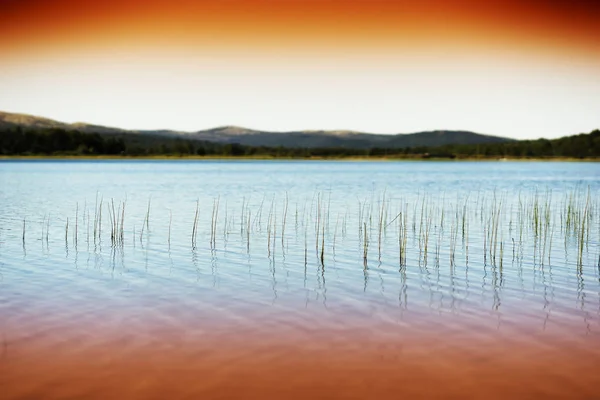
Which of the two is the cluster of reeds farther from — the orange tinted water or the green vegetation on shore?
the green vegetation on shore

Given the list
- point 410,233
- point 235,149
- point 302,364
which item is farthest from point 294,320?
point 235,149

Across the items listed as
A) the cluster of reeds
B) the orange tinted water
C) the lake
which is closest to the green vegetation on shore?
the cluster of reeds

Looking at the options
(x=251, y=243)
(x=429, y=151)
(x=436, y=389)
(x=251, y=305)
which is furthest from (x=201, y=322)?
(x=429, y=151)

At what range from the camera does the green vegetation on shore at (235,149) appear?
512 feet

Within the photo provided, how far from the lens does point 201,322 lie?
9203 mm

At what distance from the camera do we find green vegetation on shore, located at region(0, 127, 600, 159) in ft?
512

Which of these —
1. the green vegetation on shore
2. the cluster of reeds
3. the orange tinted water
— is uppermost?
the green vegetation on shore

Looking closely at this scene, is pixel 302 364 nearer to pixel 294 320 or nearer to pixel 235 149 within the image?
pixel 294 320

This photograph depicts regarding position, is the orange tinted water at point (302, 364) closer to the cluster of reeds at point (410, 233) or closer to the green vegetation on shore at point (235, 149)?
the cluster of reeds at point (410, 233)

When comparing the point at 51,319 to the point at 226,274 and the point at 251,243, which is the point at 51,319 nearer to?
the point at 226,274

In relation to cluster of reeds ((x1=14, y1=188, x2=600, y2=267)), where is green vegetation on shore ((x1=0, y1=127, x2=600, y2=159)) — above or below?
above

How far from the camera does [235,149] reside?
196m

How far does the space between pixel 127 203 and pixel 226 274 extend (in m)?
22.5

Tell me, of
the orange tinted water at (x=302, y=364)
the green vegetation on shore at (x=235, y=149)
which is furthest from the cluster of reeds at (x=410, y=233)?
the green vegetation on shore at (x=235, y=149)
